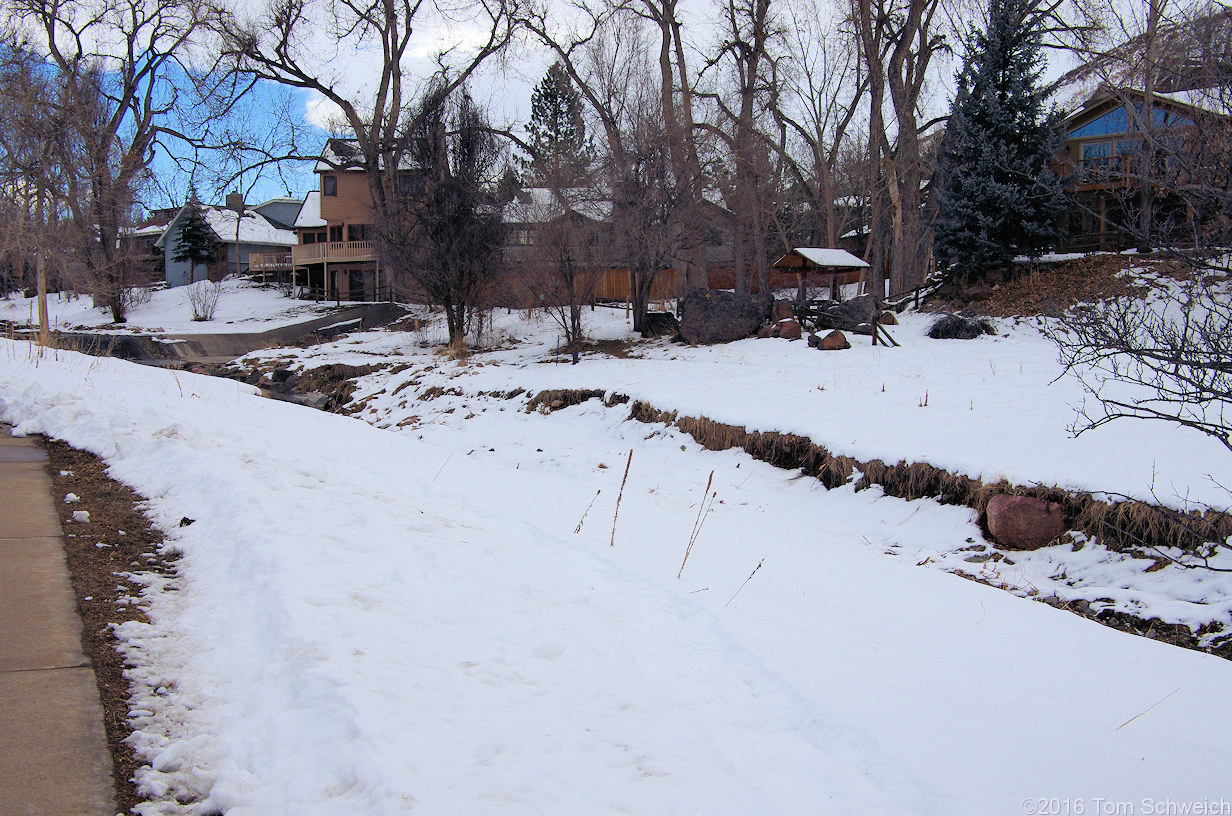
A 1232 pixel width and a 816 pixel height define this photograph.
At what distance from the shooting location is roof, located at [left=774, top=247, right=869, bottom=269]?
69.0ft

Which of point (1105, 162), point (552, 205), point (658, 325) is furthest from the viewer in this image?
point (1105, 162)

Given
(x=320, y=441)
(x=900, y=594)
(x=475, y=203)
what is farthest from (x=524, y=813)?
(x=475, y=203)

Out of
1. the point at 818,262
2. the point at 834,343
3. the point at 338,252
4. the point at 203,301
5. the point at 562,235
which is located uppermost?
the point at 338,252

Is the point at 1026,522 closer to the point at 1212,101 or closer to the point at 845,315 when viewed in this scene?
the point at 1212,101

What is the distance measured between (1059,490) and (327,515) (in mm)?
6795

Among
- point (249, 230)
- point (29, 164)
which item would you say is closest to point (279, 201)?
point (249, 230)

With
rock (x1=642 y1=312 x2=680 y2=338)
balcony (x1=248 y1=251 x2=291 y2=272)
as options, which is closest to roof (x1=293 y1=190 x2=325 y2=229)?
balcony (x1=248 y1=251 x2=291 y2=272)

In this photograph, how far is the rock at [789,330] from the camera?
19.6m

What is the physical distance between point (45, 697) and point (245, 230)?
63.8 m

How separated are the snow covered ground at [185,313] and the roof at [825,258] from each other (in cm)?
2196

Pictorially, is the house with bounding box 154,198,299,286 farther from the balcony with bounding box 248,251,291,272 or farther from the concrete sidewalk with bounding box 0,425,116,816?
the concrete sidewalk with bounding box 0,425,116,816

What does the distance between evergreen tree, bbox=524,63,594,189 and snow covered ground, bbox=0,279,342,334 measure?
14.5 meters

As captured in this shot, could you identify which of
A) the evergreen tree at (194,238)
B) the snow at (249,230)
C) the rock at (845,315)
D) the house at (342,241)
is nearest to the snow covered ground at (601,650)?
the rock at (845,315)

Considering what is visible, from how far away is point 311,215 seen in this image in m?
48.5
